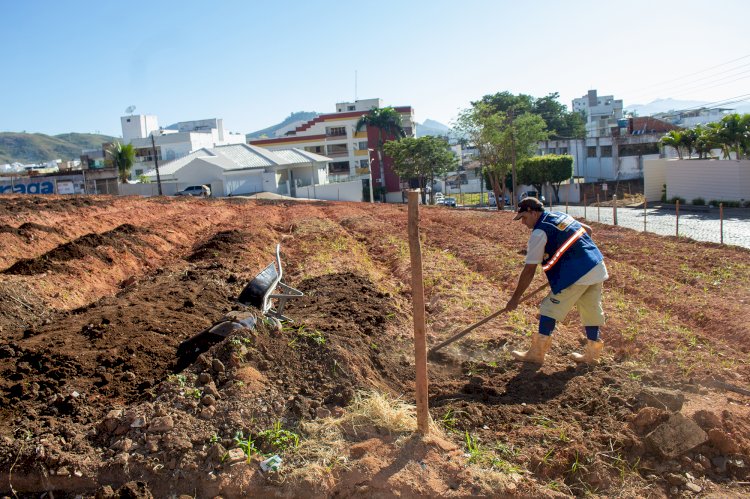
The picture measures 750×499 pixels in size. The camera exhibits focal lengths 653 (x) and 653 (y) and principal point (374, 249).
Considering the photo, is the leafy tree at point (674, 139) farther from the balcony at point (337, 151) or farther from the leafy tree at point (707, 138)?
the balcony at point (337, 151)

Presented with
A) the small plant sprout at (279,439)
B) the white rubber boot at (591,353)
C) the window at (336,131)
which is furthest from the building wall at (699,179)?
the window at (336,131)

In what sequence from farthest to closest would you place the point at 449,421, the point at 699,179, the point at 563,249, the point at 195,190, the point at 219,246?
the point at 195,190, the point at 699,179, the point at 219,246, the point at 563,249, the point at 449,421

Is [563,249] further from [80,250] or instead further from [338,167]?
[338,167]

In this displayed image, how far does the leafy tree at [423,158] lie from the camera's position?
57.4 metres

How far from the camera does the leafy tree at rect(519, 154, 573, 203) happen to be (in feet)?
167

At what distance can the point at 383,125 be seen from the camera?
69.1 meters

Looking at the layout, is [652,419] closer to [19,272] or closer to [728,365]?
[728,365]

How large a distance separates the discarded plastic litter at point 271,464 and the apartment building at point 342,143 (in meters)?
67.2

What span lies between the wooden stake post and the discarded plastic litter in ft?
3.26

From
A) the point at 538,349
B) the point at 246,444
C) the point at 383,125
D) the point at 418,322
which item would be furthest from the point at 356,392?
the point at 383,125

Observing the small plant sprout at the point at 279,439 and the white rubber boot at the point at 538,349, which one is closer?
the small plant sprout at the point at 279,439

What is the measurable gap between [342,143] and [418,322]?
2773 inches

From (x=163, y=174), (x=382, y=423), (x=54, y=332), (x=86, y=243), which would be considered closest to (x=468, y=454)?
(x=382, y=423)

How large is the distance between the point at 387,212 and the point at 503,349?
65.8 feet
